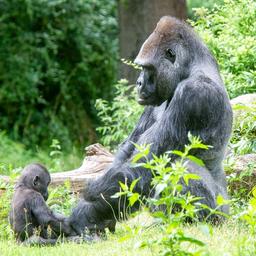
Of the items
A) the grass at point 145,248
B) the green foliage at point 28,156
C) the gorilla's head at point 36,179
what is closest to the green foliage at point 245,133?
the grass at point 145,248

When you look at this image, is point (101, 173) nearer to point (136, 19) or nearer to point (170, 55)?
point (170, 55)

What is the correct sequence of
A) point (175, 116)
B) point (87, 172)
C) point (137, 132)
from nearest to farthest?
point (175, 116) → point (137, 132) → point (87, 172)

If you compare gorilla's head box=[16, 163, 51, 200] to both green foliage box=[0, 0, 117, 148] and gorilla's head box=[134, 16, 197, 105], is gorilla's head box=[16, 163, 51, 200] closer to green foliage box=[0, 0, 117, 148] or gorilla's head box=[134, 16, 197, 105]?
gorilla's head box=[134, 16, 197, 105]

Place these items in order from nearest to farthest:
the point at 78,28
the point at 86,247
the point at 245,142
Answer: the point at 86,247, the point at 245,142, the point at 78,28

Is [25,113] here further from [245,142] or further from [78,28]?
[245,142]

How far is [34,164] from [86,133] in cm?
907

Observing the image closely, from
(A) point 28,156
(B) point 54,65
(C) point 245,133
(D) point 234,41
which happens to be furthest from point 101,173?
(B) point 54,65

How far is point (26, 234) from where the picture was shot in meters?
6.26

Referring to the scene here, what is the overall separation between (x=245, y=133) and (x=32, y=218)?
96.2 inches

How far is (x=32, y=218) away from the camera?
253 inches

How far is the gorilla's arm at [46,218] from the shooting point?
6.40 meters

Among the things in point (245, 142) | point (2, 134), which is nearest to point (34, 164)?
point (245, 142)

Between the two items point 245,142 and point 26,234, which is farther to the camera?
point 245,142

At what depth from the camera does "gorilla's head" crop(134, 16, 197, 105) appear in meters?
6.52
